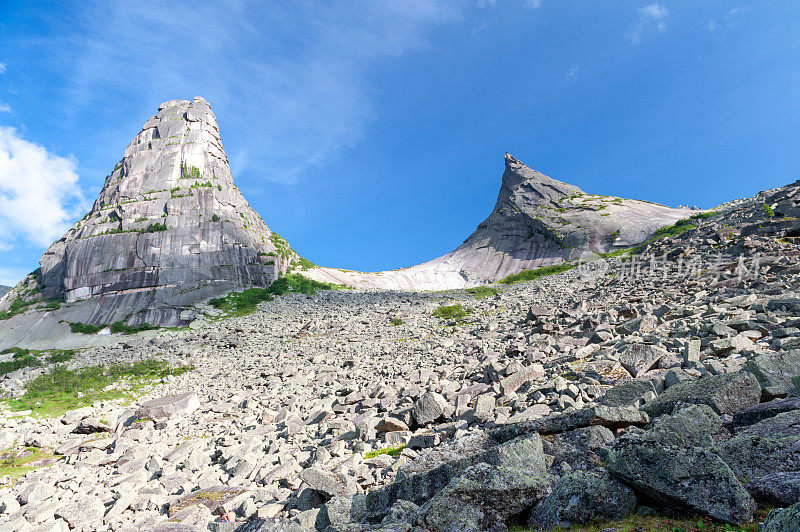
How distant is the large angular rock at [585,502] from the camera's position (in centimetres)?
421

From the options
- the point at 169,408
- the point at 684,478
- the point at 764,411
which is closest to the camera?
the point at 684,478

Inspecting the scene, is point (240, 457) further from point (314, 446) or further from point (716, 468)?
point (716, 468)

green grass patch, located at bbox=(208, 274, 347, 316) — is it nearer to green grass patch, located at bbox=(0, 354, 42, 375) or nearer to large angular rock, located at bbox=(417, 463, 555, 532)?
green grass patch, located at bbox=(0, 354, 42, 375)

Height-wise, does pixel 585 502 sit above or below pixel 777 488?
below

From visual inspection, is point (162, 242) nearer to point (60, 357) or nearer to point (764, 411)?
point (60, 357)

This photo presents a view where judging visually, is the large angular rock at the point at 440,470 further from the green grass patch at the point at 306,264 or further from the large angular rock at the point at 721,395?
the green grass patch at the point at 306,264

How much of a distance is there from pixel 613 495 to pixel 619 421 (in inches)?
101

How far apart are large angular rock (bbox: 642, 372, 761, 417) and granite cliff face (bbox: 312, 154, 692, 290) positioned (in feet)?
248

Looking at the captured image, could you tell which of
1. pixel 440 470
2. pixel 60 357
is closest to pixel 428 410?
pixel 440 470

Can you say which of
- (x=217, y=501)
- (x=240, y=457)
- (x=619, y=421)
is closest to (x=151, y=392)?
(x=240, y=457)

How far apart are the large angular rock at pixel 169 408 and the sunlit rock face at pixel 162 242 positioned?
144ft

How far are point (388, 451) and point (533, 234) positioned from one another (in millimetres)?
104396

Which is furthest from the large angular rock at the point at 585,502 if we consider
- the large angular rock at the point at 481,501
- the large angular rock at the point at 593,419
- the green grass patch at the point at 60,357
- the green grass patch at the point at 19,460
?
the green grass patch at the point at 60,357

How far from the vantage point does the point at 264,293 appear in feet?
209
